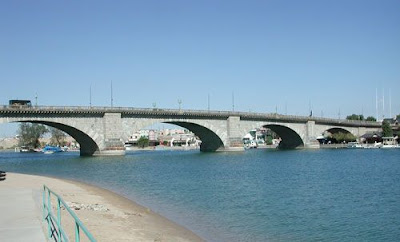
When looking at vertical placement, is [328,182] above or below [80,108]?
below

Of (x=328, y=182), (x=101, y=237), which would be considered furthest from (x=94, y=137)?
(x=101, y=237)

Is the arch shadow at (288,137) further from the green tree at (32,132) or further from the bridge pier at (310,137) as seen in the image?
the green tree at (32,132)

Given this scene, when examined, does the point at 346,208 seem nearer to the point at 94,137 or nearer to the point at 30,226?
the point at 30,226

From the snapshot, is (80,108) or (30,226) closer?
(30,226)

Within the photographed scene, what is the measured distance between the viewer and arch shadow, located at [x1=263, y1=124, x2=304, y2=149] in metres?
117

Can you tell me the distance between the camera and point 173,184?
37875 millimetres

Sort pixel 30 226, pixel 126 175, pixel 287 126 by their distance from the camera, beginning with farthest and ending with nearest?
1. pixel 287 126
2. pixel 126 175
3. pixel 30 226

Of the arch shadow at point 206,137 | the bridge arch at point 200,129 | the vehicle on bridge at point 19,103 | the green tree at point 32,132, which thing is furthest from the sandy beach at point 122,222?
the green tree at point 32,132

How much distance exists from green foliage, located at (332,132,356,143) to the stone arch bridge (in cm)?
2355

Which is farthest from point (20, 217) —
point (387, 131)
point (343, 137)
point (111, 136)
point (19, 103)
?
point (343, 137)

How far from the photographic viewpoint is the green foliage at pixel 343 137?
140438 mm

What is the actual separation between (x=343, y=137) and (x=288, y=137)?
2793 centimetres

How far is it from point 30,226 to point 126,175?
1289 inches

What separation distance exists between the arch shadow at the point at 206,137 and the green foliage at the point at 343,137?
181ft
